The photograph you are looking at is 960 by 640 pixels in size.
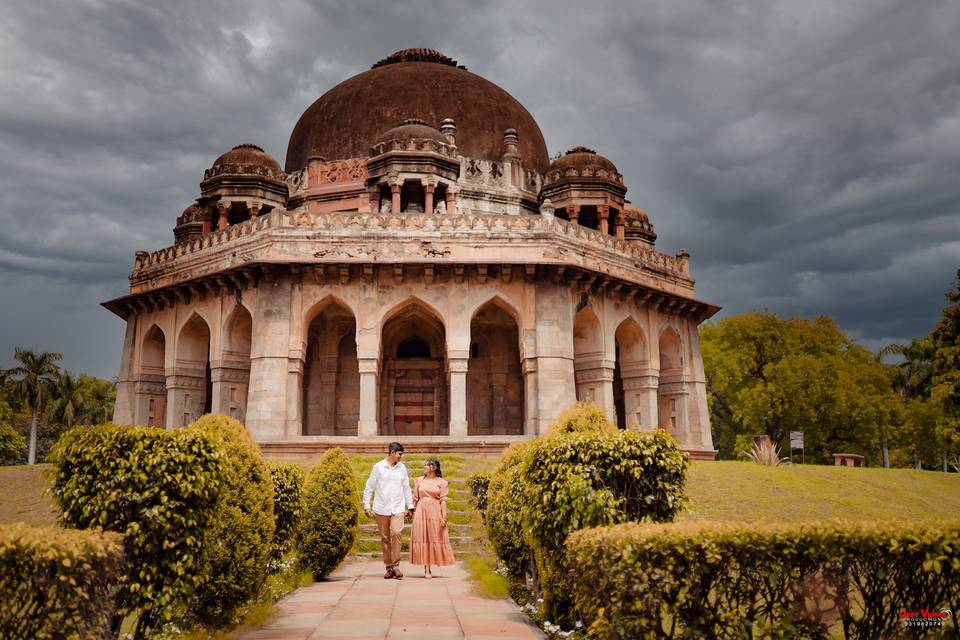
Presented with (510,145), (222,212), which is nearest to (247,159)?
(222,212)

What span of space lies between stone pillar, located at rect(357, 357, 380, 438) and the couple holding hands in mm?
9209

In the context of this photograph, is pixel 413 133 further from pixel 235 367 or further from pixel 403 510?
pixel 403 510

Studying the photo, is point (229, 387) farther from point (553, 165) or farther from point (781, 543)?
point (781, 543)

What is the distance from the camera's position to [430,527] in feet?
Answer: 31.8

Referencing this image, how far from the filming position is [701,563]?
459 centimetres

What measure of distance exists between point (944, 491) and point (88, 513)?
639 inches

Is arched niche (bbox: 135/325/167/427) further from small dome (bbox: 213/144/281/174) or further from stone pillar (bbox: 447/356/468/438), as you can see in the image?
stone pillar (bbox: 447/356/468/438)

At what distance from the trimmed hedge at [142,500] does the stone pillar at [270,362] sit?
1373 cm

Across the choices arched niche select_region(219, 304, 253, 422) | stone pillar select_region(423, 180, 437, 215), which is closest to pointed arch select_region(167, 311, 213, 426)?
arched niche select_region(219, 304, 253, 422)

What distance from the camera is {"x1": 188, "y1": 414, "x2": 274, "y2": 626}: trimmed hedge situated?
623cm

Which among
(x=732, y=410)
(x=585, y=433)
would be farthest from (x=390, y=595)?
(x=732, y=410)

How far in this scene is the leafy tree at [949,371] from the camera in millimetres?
24297

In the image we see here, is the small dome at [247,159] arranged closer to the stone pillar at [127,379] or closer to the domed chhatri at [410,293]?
the domed chhatri at [410,293]

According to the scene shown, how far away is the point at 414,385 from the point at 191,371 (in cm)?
614
